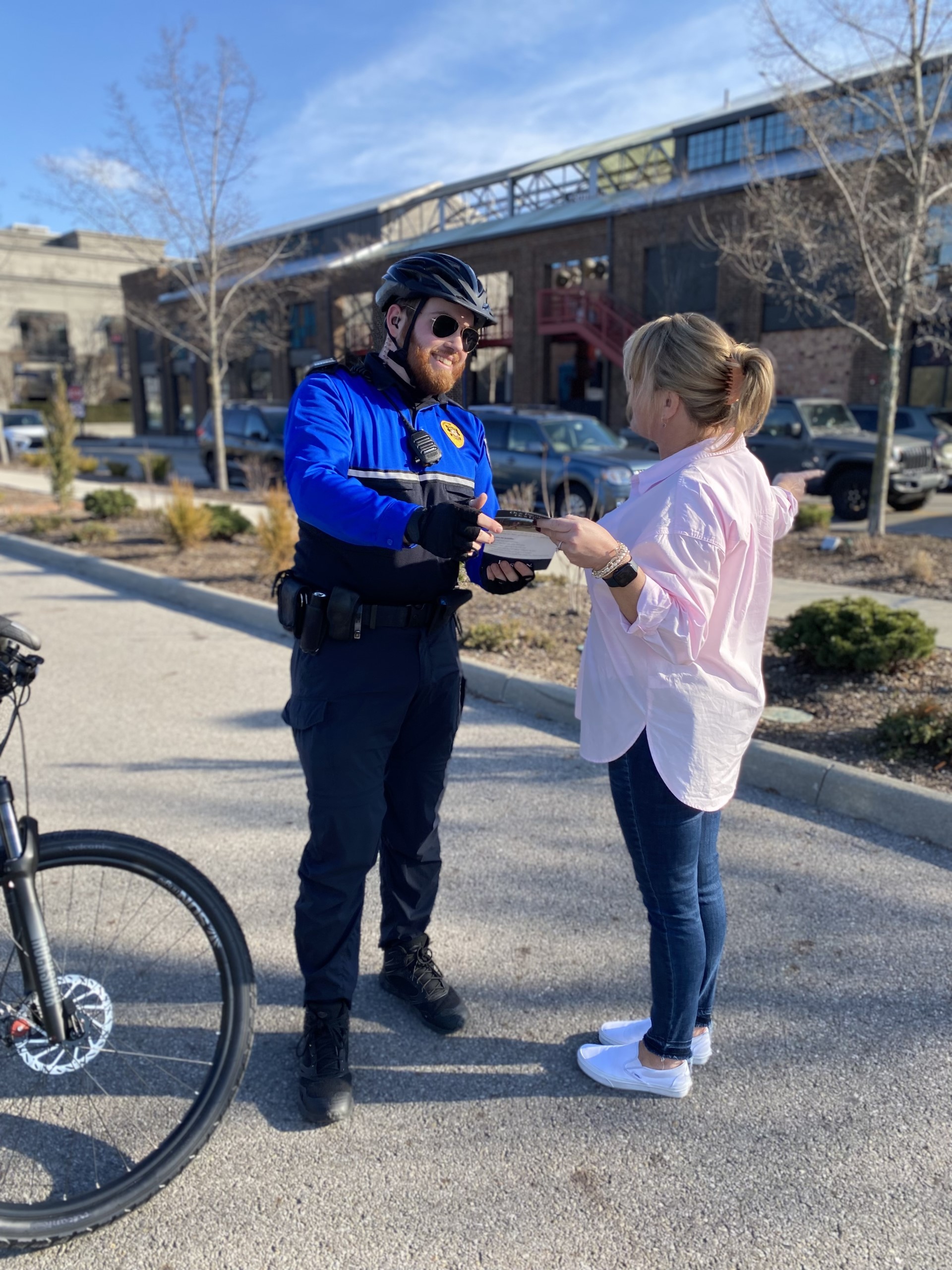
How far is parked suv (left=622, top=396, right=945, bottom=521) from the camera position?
1379 cm

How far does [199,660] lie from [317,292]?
32.0 metres

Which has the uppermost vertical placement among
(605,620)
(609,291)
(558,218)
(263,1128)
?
(558,218)

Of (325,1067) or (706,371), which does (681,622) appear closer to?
(706,371)

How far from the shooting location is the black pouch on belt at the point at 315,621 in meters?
2.21

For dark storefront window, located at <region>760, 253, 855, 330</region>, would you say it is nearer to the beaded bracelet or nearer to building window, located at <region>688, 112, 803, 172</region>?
building window, located at <region>688, 112, 803, 172</region>

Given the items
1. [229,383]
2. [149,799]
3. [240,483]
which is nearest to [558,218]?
[240,483]

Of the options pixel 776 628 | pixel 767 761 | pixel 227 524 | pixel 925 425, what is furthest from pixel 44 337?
pixel 767 761

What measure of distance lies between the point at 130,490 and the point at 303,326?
2176 cm

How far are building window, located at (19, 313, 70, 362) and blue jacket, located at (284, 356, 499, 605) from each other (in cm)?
6301

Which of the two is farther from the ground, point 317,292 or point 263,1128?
point 317,292

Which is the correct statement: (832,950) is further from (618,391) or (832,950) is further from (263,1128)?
(618,391)

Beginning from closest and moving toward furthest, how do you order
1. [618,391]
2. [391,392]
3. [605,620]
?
[605,620], [391,392], [618,391]

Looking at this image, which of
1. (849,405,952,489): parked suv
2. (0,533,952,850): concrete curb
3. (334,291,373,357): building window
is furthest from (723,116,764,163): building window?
(0,533,952,850): concrete curb

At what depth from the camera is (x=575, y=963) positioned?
2.88 meters
